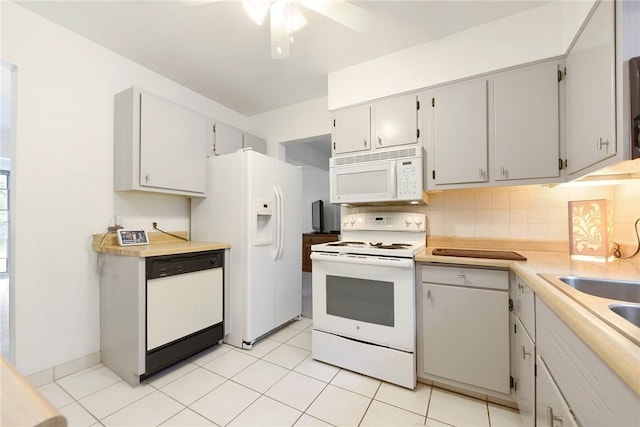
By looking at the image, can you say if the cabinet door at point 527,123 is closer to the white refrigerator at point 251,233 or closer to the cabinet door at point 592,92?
the cabinet door at point 592,92

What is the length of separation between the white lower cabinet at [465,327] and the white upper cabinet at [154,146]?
2.16m

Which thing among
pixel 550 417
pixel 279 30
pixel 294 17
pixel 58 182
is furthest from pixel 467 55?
pixel 58 182

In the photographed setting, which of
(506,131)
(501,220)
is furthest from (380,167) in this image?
(501,220)

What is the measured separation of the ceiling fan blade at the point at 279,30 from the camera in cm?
152

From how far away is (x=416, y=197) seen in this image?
6.61 feet

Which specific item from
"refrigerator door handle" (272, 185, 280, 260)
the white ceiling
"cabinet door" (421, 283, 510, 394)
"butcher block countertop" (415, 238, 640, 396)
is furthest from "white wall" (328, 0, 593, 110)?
"cabinet door" (421, 283, 510, 394)

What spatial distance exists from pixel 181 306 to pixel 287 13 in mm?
2175

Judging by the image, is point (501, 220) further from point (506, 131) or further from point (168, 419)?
point (168, 419)

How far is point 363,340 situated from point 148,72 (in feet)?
9.98

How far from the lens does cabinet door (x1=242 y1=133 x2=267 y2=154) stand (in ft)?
10.4

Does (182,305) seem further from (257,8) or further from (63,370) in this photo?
(257,8)

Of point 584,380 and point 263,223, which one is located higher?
point 263,223

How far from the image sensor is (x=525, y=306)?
131cm

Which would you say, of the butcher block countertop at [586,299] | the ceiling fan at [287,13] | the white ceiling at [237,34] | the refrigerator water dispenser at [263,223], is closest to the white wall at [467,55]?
the white ceiling at [237,34]
